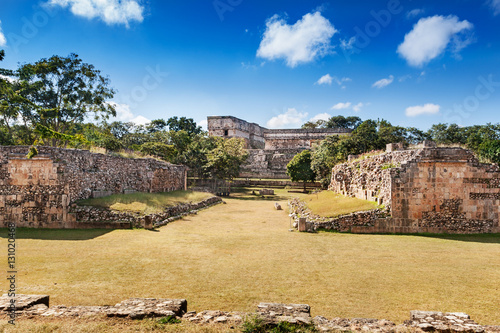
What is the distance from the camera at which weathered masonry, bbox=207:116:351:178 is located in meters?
42.9

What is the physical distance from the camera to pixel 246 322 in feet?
12.4

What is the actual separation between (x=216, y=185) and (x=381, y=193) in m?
19.8

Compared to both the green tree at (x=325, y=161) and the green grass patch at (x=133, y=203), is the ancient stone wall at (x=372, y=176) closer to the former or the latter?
the green tree at (x=325, y=161)

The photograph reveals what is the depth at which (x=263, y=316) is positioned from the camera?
12.5 ft

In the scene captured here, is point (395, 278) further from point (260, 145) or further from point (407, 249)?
point (260, 145)

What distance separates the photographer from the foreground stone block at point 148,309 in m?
3.97

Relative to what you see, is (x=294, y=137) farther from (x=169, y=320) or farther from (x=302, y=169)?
(x=169, y=320)

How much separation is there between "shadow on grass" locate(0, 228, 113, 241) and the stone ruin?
251 inches

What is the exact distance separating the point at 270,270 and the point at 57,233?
27.2 ft

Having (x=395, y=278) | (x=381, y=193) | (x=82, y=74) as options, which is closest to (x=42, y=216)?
(x=395, y=278)

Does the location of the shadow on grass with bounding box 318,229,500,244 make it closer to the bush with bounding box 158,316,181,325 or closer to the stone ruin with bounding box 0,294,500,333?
the stone ruin with bounding box 0,294,500,333

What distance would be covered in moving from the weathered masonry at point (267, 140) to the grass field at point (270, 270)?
30.8m

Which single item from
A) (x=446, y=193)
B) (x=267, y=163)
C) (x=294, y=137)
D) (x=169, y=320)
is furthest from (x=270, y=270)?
(x=294, y=137)

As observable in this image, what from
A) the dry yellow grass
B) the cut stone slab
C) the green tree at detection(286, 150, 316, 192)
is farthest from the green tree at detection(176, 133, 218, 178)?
the dry yellow grass
